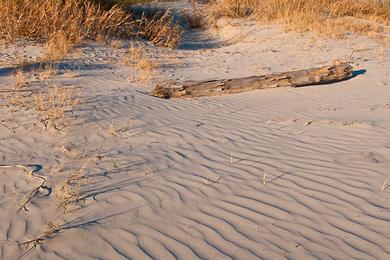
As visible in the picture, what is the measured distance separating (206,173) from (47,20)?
26.5ft

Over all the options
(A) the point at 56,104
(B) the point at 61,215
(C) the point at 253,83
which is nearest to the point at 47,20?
(A) the point at 56,104

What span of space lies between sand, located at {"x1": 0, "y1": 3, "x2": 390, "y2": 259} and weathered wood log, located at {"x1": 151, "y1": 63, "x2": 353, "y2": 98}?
160 mm

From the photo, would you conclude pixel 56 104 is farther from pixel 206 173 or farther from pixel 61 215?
pixel 61 215

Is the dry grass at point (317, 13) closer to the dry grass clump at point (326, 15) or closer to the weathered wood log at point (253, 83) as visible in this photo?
the dry grass clump at point (326, 15)

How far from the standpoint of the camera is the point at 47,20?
11.0 m

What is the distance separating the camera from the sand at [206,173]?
3.20 meters

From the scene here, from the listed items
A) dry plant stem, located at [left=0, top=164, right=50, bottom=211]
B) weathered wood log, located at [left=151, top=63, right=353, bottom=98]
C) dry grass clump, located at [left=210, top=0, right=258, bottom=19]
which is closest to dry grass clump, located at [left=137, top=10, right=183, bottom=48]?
dry grass clump, located at [left=210, top=0, right=258, bottom=19]

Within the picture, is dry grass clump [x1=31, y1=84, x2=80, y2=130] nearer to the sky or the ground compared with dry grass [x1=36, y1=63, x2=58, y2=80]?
nearer to the sky

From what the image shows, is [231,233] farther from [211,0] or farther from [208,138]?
[211,0]

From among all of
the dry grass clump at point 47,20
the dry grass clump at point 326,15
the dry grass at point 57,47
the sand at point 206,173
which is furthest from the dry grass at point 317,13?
the dry grass at point 57,47

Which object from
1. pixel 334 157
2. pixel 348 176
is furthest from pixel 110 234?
pixel 334 157

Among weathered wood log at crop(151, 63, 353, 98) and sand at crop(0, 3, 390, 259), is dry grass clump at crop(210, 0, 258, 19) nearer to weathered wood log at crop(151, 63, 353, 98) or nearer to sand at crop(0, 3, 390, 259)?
weathered wood log at crop(151, 63, 353, 98)

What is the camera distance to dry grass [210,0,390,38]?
13711mm

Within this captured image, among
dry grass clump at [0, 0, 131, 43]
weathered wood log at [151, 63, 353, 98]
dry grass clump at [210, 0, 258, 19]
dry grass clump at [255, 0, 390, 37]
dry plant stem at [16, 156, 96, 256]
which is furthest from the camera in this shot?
dry grass clump at [210, 0, 258, 19]
